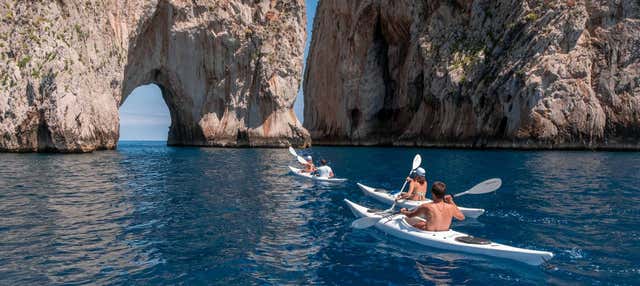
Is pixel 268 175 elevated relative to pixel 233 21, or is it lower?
lower

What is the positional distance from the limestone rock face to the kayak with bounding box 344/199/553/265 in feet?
159

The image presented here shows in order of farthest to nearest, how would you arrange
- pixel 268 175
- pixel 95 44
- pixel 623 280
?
pixel 95 44, pixel 268 175, pixel 623 280

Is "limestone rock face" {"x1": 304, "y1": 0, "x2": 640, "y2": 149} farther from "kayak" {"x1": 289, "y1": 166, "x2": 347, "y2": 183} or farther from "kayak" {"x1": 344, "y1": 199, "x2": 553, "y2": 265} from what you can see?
"kayak" {"x1": 344, "y1": 199, "x2": 553, "y2": 265}

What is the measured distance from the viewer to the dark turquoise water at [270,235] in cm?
888

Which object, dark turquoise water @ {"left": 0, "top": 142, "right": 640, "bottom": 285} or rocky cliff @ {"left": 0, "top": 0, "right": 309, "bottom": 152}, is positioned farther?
rocky cliff @ {"left": 0, "top": 0, "right": 309, "bottom": 152}

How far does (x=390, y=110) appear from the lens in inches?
3455

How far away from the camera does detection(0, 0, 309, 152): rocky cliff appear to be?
40.3 meters

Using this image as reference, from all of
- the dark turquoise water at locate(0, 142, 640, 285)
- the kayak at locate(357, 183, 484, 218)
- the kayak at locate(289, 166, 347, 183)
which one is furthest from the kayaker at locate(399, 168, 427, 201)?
the kayak at locate(289, 166, 347, 183)

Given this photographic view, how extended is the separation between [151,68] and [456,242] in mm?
59609

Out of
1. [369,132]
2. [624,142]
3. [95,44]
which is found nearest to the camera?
[95,44]

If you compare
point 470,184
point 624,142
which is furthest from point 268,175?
point 624,142

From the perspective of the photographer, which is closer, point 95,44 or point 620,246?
point 620,246

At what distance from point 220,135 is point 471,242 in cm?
5996

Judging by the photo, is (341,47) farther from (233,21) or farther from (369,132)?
(233,21)
